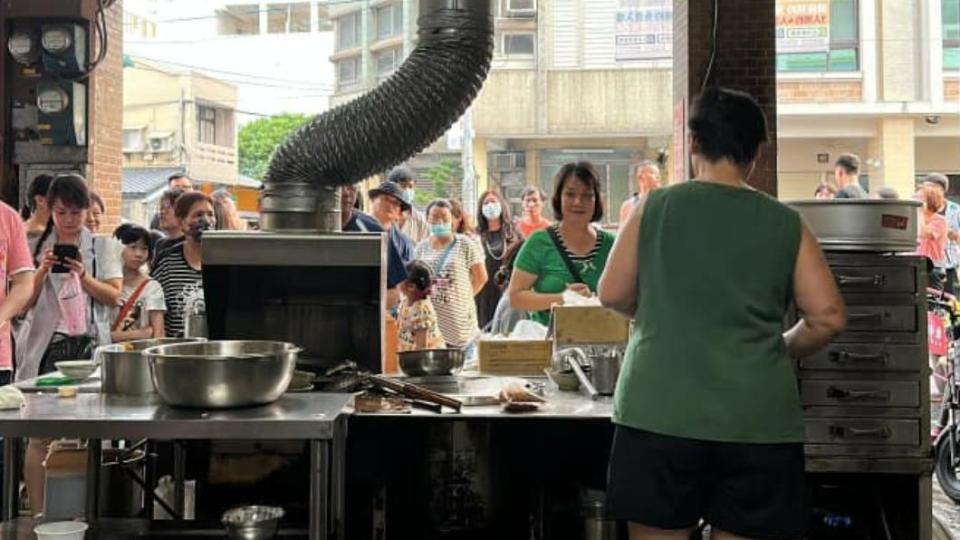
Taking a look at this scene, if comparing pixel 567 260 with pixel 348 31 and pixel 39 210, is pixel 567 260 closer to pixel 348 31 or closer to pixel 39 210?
pixel 39 210

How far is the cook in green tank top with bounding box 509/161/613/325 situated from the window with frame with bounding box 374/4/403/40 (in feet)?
38.2

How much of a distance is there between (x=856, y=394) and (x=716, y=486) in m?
1.24

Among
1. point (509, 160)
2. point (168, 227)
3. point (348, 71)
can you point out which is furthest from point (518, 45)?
point (168, 227)

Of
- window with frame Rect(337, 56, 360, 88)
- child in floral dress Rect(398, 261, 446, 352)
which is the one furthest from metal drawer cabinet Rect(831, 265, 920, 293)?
window with frame Rect(337, 56, 360, 88)

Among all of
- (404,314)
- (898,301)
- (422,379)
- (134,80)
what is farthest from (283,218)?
(134,80)

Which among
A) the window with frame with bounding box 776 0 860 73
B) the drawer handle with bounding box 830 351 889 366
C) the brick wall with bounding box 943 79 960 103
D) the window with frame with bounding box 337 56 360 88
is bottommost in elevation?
the drawer handle with bounding box 830 351 889 366

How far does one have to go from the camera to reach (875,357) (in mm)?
2996

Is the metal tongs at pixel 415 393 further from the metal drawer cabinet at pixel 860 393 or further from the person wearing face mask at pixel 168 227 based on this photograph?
the person wearing face mask at pixel 168 227

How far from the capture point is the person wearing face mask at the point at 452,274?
521cm

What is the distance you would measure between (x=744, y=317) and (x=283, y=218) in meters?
1.61

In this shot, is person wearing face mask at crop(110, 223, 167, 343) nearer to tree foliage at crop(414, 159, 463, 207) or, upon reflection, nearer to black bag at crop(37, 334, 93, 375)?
black bag at crop(37, 334, 93, 375)

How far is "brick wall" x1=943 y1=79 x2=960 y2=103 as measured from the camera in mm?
11047

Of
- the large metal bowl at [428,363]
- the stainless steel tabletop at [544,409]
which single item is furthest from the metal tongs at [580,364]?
the large metal bowl at [428,363]

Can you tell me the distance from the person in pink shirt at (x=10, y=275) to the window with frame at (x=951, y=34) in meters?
10.9
